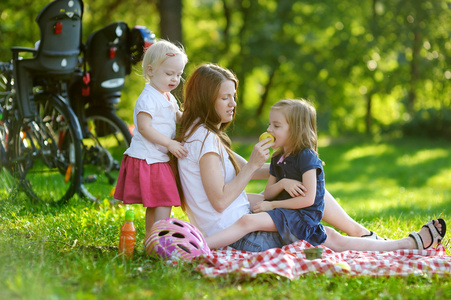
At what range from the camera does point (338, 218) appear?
12.4 feet

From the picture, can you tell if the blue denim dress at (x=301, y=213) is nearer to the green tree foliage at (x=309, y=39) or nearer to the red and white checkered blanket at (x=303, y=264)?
the red and white checkered blanket at (x=303, y=264)

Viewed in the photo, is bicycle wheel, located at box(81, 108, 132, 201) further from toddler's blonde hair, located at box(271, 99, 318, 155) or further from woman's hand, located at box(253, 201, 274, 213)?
toddler's blonde hair, located at box(271, 99, 318, 155)

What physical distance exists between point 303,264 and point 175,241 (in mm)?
730

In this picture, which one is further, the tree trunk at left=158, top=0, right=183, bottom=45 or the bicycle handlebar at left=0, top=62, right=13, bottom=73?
the tree trunk at left=158, top=0, right=183, bottom=45

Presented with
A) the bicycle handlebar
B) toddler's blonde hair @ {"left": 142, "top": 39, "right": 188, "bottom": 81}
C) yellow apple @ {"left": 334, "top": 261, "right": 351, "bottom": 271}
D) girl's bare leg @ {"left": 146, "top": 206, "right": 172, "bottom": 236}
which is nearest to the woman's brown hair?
toddler's blonde hair @ {"left": 142, "top": 39, "right": 188, "bottom": 81}

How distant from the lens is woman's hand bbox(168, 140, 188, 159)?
340 centimetres

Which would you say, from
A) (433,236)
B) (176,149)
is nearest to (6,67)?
(176,149)

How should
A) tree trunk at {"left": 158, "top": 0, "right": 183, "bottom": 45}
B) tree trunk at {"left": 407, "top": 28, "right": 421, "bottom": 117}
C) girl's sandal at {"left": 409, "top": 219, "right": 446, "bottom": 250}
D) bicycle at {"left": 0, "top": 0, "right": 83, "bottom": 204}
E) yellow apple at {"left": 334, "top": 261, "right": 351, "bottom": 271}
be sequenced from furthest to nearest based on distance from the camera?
tree trunk at {"left": 407, "top": 28, "right": 421, "bottom": 117}
tree trunk at {"left": 158, "top": 0, "right": 183, "bottom": 45}
bicycle at {"left": 0, "top": 0, "right": 83, "bottom": 204}
girl's sandal at {"left": 409, "top": 219, "right": 446, "bottom": 250}
yellow apple at {"left": 334, "top": 261, "right": 351, "bottom": 271}

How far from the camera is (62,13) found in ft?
14.8

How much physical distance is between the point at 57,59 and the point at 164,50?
1.55 metres

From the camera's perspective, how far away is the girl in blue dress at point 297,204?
11.1ft

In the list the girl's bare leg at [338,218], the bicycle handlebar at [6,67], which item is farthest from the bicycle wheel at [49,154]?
the girl's bare leg at [338,218]

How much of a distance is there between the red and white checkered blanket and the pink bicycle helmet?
0.08 m

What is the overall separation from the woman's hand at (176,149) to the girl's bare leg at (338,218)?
104 centimetres
